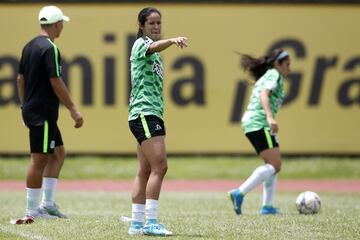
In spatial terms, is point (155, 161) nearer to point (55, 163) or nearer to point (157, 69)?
point (157, 69)

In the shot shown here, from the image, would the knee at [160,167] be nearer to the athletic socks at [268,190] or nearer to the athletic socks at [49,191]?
the athletic socks at [49,191]

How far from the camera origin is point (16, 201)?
14617mm

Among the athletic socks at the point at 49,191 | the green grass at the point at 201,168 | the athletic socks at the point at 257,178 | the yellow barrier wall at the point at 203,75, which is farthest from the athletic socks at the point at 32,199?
the yellow barrier wall at the point at 203,75

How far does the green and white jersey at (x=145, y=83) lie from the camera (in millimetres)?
9109

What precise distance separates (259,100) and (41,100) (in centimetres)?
321

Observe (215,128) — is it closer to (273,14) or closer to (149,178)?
(273,14)

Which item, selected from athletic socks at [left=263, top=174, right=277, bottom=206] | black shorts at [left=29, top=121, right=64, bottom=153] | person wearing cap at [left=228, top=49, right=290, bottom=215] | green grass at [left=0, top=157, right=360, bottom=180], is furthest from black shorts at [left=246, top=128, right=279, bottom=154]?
green grass at [left=0, top=157, right=360, bottom=180]

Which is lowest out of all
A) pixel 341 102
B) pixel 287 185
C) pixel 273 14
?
pixel 287 185

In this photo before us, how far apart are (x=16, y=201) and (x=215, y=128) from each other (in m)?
7.66

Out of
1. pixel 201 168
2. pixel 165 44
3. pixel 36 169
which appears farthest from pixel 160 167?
pixel 201 168

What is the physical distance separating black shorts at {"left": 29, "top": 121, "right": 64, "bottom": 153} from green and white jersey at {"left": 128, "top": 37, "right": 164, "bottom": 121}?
1706 mm

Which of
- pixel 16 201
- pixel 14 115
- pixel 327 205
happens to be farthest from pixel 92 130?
pixel 327 205

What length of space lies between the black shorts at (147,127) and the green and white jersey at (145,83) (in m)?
0.05

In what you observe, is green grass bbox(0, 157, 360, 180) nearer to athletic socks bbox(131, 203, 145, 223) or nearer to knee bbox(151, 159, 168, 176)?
athletic socks bbox(131, 203, 145, 223)
